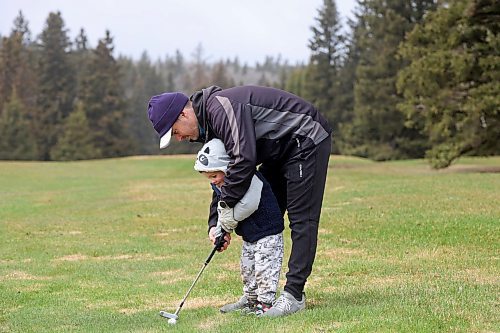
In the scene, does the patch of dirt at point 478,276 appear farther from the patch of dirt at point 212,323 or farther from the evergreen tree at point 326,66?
the evergreen tree at point 326,66

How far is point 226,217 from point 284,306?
0.85 meters

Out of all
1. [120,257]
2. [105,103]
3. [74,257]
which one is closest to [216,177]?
[120,257]

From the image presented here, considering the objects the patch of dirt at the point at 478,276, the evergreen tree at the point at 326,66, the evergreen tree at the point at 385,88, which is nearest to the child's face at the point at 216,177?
the patch of dirt at the point at 478,276

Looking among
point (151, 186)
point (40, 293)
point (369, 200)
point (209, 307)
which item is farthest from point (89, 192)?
point (209, 307)

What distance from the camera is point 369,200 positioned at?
16250 millimetres

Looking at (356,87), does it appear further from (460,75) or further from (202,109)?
(202,109)

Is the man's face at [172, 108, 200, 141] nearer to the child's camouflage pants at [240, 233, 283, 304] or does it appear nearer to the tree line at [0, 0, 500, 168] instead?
the child's camouflage pants at [240, 233, 283, 304]

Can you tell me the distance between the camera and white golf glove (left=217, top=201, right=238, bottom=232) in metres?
5.40

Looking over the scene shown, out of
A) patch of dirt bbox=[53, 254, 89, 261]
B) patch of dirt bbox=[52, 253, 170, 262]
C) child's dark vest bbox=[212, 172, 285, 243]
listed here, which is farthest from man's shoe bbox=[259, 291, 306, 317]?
patch of dirt bbox=[53, 254, 89, 261]

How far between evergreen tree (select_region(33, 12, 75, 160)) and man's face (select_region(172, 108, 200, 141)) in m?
67.7

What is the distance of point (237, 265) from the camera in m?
9.12

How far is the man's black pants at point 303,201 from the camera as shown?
552 cm

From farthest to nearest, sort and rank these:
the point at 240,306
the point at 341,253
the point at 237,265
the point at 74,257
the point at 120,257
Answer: the point at 74,257, the point at 120,257, the point at 341,253, the point at 237,265, the point at 240,306

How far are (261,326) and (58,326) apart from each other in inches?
72.8
